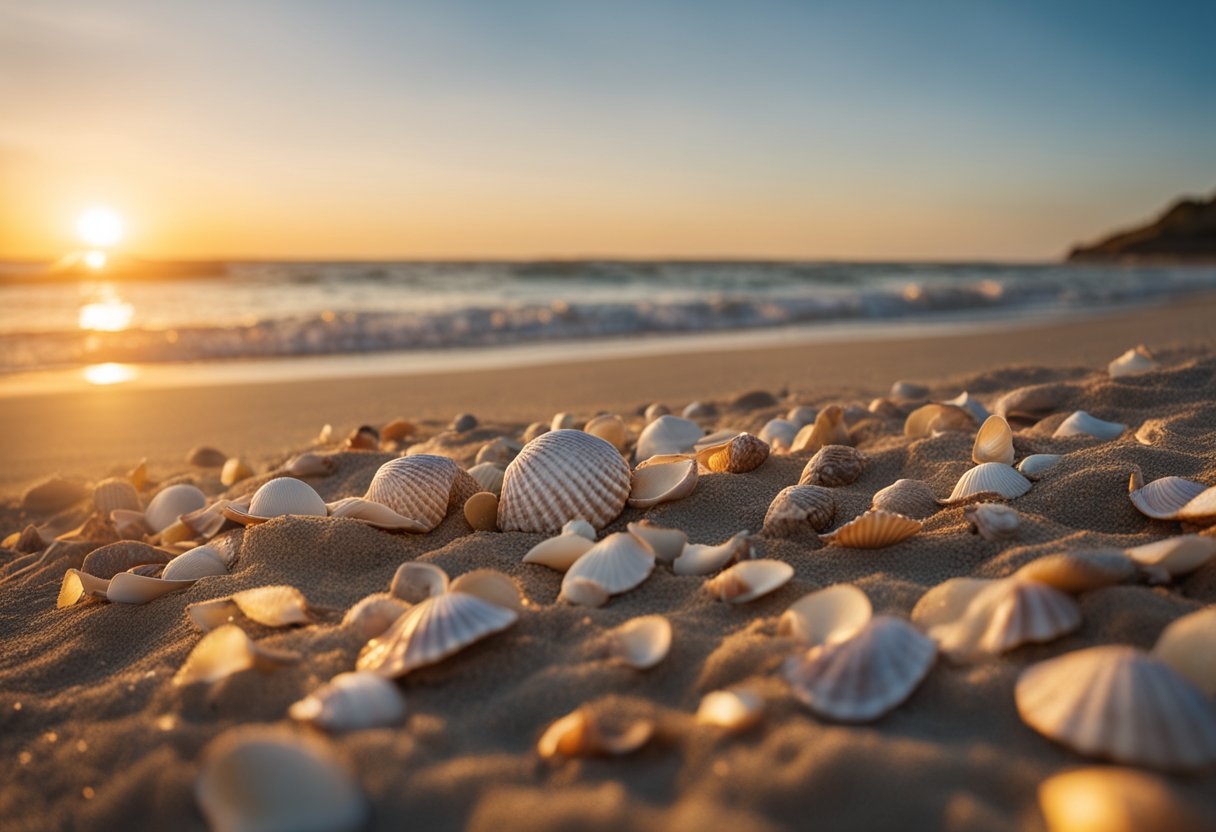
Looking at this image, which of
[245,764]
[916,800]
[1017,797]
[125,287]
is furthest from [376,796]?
[125,287]

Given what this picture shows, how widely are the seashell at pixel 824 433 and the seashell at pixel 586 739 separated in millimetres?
1884

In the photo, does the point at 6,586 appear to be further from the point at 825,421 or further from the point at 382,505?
the point at 825,421

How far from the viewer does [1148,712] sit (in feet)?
3.71

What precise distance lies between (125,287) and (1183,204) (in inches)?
2406

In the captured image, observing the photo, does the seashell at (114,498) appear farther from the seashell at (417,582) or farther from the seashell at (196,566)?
the seashell at (417,582)

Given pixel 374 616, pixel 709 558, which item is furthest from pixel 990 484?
pixel 374 616

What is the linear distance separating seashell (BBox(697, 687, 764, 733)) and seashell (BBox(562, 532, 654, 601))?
20.1 inches

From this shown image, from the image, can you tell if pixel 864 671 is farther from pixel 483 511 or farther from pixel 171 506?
pixel 171 506

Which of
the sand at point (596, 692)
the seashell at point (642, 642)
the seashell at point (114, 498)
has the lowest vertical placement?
the seashell at point (114, 498)

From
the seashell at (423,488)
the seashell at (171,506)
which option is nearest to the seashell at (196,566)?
the seashell at (423,488)

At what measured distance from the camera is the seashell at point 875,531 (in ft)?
6.25

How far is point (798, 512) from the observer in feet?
6.97

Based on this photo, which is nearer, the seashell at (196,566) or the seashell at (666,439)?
the seashell at (196,566)

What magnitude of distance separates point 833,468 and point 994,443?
50 cm
